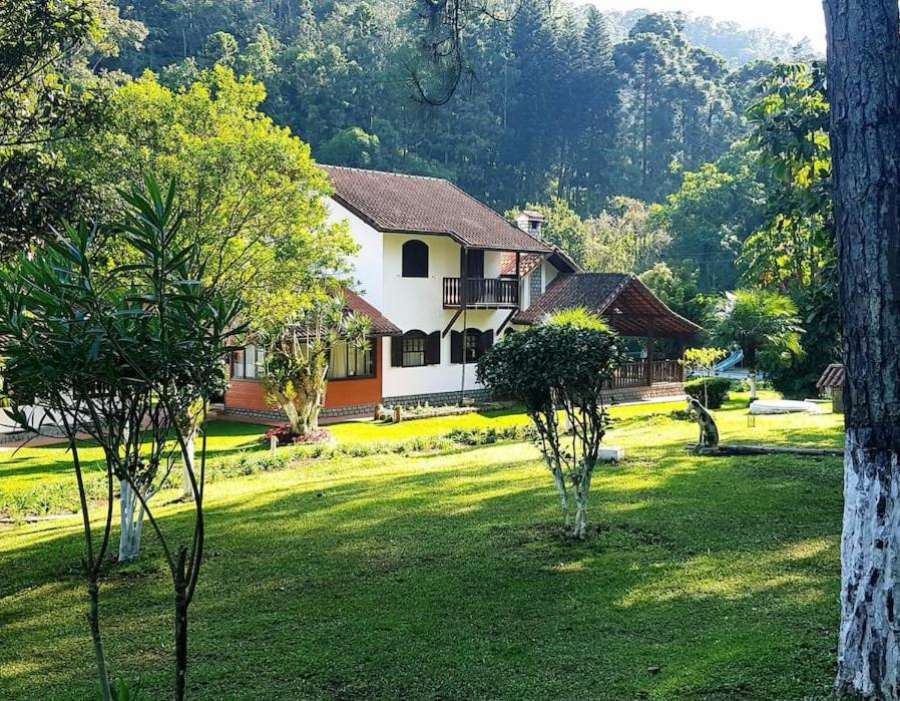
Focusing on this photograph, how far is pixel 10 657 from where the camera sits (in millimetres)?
6418

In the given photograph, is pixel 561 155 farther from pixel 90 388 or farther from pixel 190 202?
pixel 90 388

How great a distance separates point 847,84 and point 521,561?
500 cm

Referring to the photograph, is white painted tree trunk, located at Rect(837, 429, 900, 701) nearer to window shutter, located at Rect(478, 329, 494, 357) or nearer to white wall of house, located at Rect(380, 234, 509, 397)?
white wall of house, located at Rect(380, 234, 509, 397)

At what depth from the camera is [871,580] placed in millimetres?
4941

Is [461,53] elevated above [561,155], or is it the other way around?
[561,155]

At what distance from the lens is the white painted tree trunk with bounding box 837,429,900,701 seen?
15.9 ft

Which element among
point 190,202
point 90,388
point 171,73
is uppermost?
point 171,73

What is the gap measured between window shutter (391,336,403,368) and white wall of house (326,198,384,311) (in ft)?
3.77

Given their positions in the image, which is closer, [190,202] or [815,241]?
[815,241]

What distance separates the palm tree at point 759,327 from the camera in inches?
1055

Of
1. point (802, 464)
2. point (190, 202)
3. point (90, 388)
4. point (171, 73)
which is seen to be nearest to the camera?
point (90, 388)

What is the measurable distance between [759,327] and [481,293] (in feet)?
28.2

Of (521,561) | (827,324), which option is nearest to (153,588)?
(521,561)

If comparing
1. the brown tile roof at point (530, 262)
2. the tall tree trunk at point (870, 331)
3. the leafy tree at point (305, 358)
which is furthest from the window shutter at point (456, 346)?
the tall tree trunk at point (870, 331)
